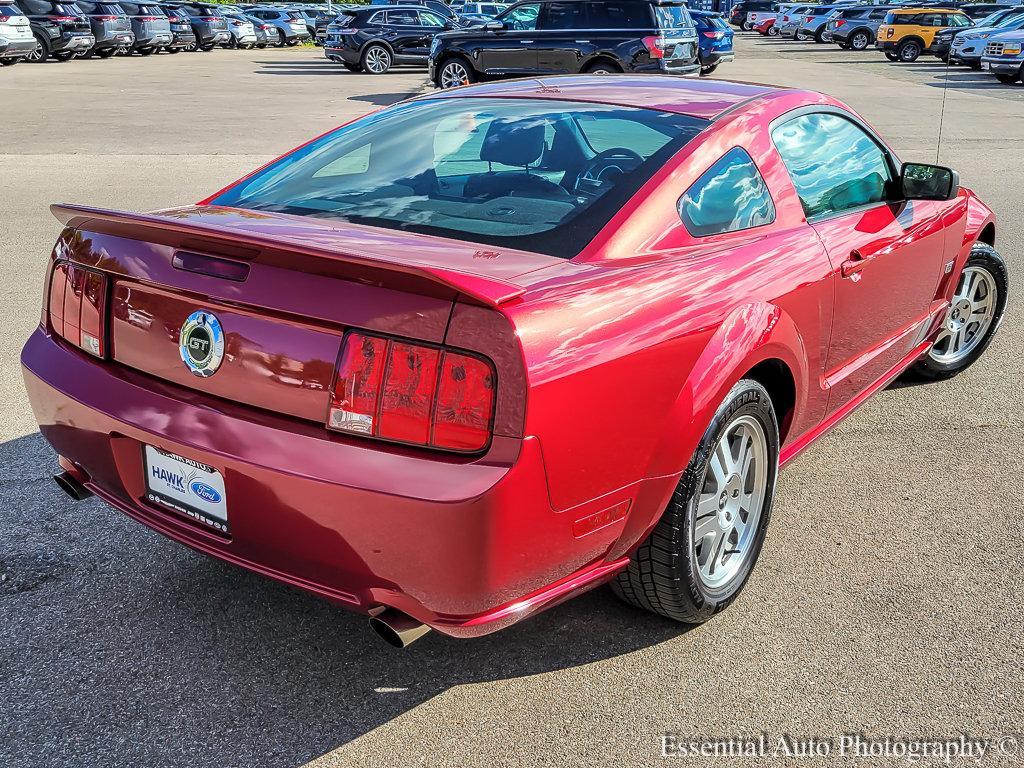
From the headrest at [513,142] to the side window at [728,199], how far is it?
0.53 m

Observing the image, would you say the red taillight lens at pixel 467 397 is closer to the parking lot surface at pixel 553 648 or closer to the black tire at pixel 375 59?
the parking lot surface at pixel 553 648

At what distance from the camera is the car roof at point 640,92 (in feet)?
11.1

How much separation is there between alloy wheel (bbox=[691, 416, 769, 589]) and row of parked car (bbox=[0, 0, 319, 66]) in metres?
28.3

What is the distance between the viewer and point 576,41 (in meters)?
18.4

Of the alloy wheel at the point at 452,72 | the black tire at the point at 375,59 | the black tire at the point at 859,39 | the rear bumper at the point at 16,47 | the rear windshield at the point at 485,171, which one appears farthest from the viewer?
the black tire at the point at 859,39

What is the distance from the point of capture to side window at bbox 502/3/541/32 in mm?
19125

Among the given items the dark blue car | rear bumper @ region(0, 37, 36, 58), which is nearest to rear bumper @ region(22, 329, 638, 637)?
rear bumper @ region(0, 37, 36, 58)

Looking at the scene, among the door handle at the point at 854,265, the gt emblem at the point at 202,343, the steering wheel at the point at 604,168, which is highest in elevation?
the steering wheel at the point at 604,168

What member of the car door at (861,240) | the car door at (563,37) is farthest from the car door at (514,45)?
the car door at (861,240)

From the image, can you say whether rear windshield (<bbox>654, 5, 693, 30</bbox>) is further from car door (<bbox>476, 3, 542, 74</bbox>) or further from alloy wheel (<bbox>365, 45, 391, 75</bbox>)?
alloy wheel (<bbox>365, 45, 391, 75</bbox>)

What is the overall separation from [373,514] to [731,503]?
4.27 ft

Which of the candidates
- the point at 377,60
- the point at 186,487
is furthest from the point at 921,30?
the point at 186,487

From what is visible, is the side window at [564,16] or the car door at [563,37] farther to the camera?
the side window at [564,16]

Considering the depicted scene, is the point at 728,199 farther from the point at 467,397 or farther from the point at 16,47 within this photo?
the point at 16,47
